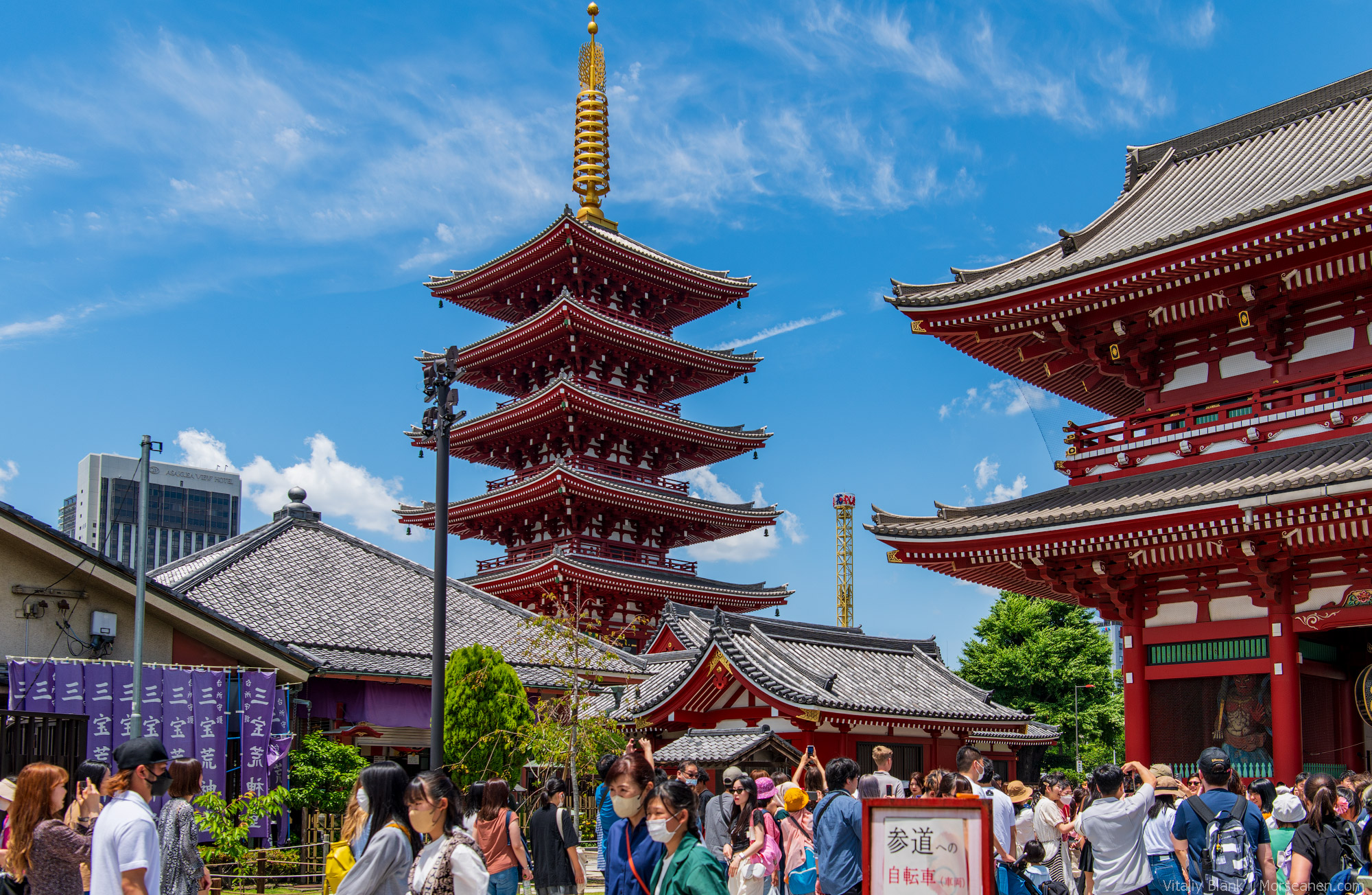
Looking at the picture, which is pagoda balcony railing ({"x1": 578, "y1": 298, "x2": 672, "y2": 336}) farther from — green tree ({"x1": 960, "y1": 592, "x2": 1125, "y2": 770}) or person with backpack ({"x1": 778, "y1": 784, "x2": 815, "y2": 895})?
person with backpack ({"x1": 778, "y1": 784, "x2": 815, "y2": 895})

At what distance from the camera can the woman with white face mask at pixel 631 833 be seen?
563cm

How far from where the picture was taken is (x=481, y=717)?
19766 mm

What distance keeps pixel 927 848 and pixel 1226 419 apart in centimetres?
1145

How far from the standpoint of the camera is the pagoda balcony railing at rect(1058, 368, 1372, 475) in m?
14.9

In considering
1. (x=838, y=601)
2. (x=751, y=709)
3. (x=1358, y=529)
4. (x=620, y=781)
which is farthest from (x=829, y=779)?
(x=838, y=601)

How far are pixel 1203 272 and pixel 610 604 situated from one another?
26.6 m

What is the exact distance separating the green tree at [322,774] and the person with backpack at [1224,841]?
13.6 metres

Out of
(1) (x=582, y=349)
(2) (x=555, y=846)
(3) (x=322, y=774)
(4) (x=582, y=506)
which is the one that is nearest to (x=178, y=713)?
(3) (x=322, y=774)

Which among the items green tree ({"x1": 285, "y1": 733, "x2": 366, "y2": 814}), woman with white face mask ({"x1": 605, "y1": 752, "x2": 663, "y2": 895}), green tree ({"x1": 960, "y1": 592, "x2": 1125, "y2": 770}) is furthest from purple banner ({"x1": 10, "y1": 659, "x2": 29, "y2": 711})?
green tree ({"x1": 960, "y1": 592, "x2": 1125, "y2": 770})

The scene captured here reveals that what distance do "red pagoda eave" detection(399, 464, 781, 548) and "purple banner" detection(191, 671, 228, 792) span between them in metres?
20.0

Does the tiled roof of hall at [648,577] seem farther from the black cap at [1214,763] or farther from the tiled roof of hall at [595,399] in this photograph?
the black cap at [1214,763]

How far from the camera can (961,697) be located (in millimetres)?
24266

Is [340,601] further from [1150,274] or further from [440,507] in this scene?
[1150,274]

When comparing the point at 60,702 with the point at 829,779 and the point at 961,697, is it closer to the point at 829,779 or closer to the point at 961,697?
the point at 829,779
